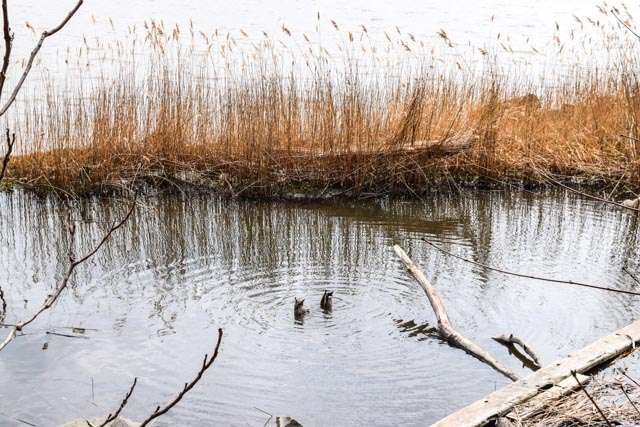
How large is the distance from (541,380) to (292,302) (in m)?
2.36

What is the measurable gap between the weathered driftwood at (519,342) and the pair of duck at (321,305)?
1.13 m

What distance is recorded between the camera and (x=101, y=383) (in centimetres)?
425

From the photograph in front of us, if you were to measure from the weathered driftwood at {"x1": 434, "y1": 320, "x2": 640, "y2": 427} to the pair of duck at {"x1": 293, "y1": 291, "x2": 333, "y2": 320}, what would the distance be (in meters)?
1.99

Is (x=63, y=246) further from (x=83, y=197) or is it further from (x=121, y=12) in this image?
(x=121, y=12)

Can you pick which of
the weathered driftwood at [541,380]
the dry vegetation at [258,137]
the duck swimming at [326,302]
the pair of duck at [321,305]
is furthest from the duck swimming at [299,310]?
the dry vegetation at [258,137]

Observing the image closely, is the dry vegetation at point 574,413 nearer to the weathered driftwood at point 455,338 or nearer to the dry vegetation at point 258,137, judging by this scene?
the weathered driftwood at point 455,338

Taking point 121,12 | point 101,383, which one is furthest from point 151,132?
point 121,12

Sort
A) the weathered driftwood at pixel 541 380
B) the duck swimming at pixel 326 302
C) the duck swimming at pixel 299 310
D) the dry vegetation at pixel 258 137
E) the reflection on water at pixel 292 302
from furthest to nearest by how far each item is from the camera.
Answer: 1. the dry vegetation at pixel 258 137
2. the duck swimming at pixel 326 302
3. the duck swimming at pixel 299 310
4. the reflection on water at pixel 292 302
5. the weathered driftwood at pixel 541 380

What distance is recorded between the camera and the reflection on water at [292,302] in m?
4.18

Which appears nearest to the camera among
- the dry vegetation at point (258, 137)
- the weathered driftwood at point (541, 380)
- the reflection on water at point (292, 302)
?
the weathered driftwood at point (541, 380)

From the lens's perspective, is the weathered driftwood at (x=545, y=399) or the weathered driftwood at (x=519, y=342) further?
the weathered driftwood at (x=519, y=342)

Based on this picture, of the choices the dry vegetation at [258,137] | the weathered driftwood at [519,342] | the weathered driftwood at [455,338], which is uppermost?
the dry vegetation at [258,137]

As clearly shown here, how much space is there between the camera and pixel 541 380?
3318 millimetres

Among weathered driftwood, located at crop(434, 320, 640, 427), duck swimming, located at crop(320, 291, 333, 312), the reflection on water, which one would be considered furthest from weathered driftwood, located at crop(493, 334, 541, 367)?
duck swimming, located at crop(320, 291, 333, 312)
